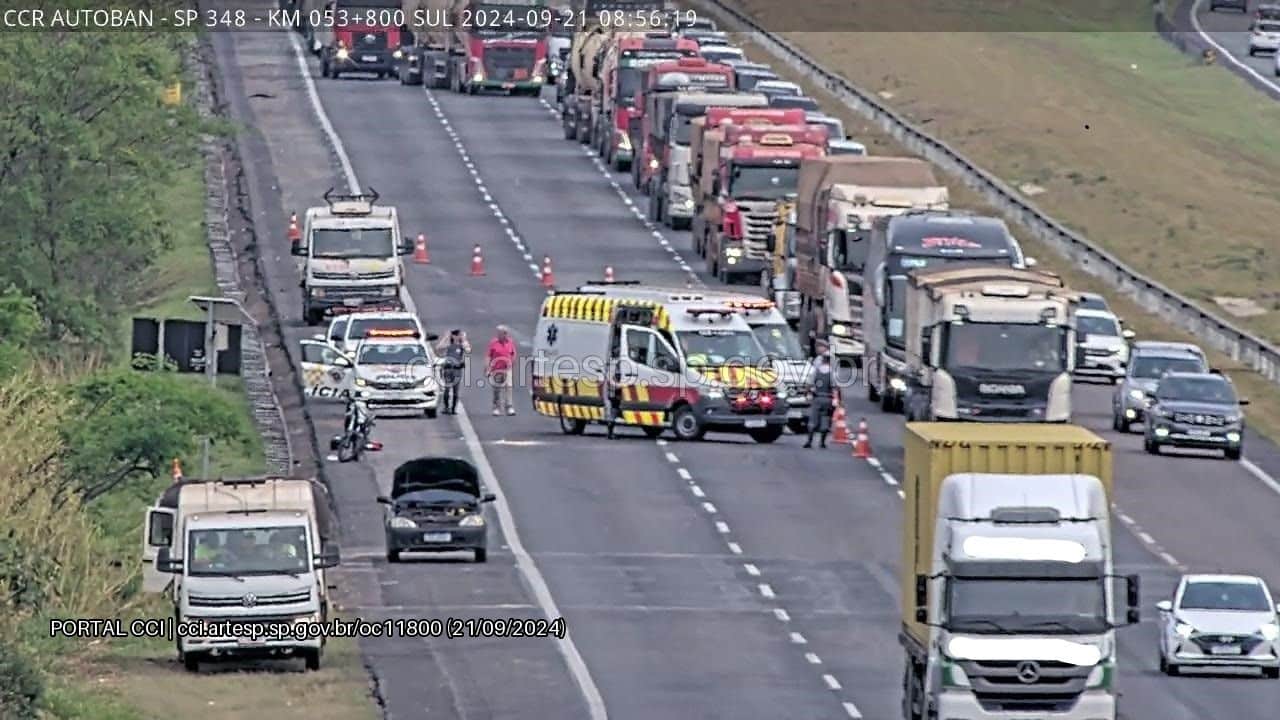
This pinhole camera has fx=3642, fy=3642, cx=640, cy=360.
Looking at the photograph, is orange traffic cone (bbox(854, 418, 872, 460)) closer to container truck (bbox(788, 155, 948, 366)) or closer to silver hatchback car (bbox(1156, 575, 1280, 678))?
container truck (bbox(788, 155, 948, 366))

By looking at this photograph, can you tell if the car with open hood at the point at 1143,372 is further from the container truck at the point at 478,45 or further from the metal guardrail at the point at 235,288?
the container truck at the point at 478,45

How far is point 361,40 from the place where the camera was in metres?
115

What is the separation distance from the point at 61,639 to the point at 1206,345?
37.2 metres

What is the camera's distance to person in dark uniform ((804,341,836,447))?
58562mm

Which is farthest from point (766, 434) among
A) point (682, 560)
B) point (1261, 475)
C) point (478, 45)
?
point (478, 45)

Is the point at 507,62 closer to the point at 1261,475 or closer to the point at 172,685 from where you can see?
the point at 1261,475

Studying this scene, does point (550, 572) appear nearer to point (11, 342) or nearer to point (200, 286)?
point (11, 342)

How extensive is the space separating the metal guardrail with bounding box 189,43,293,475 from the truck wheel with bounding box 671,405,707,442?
648cm

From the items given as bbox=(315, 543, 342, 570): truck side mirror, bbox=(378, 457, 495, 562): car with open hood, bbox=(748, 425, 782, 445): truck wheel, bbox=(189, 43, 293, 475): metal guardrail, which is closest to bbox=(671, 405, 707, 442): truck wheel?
bbox=(748, 425, 782, 445): truck wheel

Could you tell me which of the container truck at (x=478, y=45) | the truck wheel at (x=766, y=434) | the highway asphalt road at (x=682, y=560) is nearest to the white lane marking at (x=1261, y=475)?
the highway asphalt road at (x=682, y=560)

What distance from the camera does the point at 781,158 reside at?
75.9 meters

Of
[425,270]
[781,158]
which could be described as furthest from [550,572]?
[425,270]

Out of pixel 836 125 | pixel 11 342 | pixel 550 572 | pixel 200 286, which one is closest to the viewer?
pixel 550 572

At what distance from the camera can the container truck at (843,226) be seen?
66.7m
